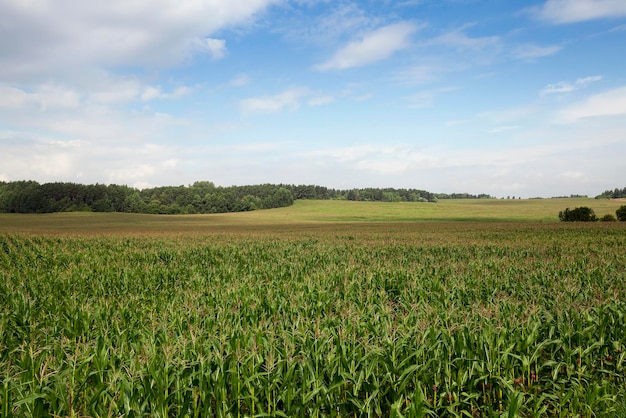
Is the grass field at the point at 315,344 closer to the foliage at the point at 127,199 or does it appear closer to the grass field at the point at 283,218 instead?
the grass field at the point at 283,218

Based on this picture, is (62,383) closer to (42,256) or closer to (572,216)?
(42,256)

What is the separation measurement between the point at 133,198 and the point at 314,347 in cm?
14487

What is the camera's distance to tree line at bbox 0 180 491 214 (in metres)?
120

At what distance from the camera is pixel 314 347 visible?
7383 millimetres

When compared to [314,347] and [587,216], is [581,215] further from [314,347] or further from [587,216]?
[314,347]

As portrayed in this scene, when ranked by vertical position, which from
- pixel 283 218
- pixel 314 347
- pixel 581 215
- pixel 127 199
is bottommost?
pixel 283 218

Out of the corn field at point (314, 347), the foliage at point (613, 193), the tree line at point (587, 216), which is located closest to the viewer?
the corn field at point (314, 347)

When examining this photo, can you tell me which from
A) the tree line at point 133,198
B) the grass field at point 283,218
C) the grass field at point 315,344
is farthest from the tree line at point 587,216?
the tree line at point 133,198

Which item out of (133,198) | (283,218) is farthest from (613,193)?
(133,198)

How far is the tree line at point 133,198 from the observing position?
11988 centimetres

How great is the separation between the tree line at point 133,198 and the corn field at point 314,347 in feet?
404

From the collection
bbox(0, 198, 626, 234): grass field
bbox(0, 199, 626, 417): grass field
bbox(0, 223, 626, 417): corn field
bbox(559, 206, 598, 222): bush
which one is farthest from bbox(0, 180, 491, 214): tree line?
bbox(0, 223, 626, 417): corn field

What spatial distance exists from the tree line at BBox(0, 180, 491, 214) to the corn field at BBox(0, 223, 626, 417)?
123m

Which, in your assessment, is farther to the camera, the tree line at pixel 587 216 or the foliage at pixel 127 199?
the foliage at pixel 127 199
